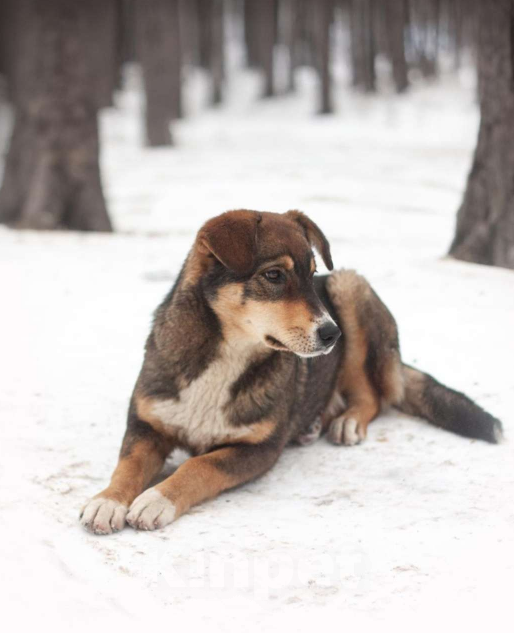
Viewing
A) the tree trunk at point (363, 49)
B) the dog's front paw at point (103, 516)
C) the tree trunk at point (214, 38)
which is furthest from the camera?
the tree trunk at point (363, 49)

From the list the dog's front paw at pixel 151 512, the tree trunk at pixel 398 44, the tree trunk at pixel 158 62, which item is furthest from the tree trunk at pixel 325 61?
the dog's front paw at pixel 151 512

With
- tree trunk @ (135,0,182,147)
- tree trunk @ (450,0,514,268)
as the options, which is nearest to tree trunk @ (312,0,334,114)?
tree trunk @ (135,0,182,147)

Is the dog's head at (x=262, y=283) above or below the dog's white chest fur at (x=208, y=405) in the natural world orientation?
above

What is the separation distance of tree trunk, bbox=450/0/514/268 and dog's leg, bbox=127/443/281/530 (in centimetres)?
490

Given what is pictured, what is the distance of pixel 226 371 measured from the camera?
4.82 m

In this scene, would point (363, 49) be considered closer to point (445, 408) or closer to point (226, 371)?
point (445, 408)

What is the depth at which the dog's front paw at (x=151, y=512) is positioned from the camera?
13.7 ft

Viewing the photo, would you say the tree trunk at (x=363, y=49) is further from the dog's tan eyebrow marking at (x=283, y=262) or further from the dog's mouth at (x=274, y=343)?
the dog's mouth at (x=274, y=343)

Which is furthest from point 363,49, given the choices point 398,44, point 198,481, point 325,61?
point 198,481

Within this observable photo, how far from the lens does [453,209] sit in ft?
47.9

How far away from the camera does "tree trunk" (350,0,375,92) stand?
127ft

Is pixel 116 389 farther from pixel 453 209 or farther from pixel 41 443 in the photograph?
pixel 453 209

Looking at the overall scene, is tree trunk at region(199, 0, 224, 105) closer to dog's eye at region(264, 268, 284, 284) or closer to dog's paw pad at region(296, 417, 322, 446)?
dog's paw pad at region(296, 417, 322, 446)

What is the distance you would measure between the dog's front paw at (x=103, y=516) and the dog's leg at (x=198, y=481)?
0.05 meters
